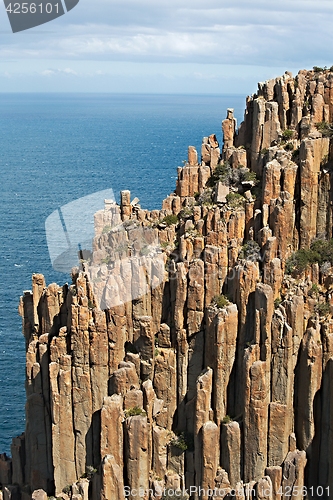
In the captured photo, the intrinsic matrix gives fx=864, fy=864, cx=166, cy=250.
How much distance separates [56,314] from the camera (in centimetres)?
5581

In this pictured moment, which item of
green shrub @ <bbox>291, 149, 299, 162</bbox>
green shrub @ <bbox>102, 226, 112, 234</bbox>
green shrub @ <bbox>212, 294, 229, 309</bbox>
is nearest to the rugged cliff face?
green shrub @ <bbox>212, 294, 229, 309</bbox>

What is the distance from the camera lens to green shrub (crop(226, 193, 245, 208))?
5586 centimetres

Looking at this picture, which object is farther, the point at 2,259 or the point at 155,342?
the point at 2,259

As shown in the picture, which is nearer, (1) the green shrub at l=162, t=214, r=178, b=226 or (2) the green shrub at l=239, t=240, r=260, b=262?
(2) the green shrub at l=239, t=240, r=260, b=262

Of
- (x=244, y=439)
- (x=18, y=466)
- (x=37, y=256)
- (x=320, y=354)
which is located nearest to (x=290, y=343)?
(x=320, y=354)

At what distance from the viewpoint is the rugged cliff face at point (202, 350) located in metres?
48.9

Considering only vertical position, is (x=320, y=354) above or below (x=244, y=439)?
above

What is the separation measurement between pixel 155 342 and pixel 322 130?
58.5ft

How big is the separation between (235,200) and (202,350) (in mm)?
10557

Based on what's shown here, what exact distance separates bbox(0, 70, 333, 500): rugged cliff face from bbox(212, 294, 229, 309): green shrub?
0.63 ft

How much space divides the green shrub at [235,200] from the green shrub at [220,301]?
6.91 meters

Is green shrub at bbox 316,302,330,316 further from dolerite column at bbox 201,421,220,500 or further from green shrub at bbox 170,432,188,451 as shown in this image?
green shrub at bbox 170,432,188,451

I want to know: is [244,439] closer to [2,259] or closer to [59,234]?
[59,234]

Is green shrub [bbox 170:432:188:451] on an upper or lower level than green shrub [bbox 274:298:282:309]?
lower
